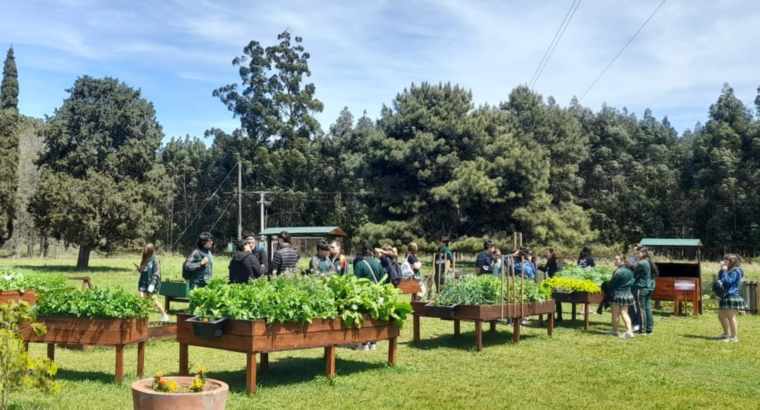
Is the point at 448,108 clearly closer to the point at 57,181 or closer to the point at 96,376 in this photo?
the point at 57,181

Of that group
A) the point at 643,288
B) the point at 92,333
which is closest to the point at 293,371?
the point at 92,333

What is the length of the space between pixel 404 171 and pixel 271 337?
3678cm

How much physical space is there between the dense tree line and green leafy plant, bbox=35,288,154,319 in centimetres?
2735

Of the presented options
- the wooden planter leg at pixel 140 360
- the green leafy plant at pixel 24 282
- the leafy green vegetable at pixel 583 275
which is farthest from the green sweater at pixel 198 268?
the leafy green vegetable at pixel 583 275

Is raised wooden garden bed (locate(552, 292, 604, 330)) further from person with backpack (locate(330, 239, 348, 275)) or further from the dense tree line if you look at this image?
the dense tree line

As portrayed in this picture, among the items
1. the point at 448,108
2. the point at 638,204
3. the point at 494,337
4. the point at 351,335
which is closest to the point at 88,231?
the point at 448,108

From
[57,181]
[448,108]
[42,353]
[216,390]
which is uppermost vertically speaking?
[448,108]

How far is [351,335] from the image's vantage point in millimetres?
8969

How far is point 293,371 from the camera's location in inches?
381

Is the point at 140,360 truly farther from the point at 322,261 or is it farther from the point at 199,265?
the point at 322,261

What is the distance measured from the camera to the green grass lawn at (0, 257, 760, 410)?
7.86m

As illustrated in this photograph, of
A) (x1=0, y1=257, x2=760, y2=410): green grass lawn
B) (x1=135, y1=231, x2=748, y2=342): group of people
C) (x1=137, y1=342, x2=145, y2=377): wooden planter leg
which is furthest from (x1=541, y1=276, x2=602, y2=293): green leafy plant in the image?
(x1=137, y1=342, x2=145, y2=377): wooden planter leg

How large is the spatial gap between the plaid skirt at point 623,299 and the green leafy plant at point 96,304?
8.89 m

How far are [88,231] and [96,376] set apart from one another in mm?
27575
